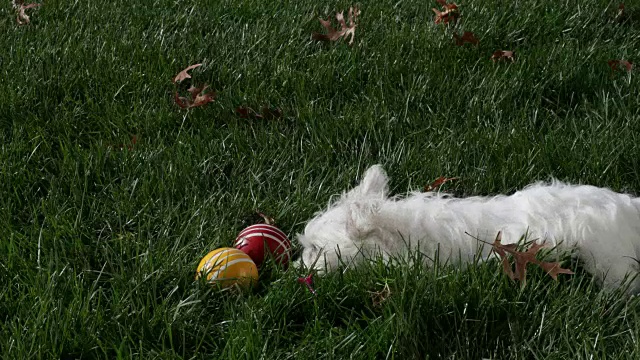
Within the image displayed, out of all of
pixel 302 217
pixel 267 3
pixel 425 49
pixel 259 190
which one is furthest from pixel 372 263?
pixel 267 3

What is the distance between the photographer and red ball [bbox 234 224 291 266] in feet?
7.89

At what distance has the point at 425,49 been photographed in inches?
151

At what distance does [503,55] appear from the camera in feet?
12.6

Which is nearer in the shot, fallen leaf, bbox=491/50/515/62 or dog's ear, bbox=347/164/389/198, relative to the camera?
dog's ear, bbox=347/164/389/198

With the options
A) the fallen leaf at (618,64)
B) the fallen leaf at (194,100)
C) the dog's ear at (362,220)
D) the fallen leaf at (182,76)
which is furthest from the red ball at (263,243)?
the fallen leaf at (618,64)

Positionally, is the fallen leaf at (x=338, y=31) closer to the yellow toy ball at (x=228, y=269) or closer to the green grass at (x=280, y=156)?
the green grass at (x=280, y=156)

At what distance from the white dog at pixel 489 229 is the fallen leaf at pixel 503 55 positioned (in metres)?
1.49

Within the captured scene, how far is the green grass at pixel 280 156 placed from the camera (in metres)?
2.09

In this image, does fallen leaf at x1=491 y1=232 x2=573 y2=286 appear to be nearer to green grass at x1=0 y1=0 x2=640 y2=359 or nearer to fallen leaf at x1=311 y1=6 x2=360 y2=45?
green grass at x1=0 y1=0 x2=640 y2=359

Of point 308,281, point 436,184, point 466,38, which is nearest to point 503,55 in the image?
point 466,38

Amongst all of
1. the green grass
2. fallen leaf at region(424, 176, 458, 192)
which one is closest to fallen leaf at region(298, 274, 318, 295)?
the green grass

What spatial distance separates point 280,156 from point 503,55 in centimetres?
134

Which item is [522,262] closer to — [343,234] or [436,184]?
[343,234]

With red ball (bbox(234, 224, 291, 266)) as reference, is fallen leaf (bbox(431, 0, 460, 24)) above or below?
above
